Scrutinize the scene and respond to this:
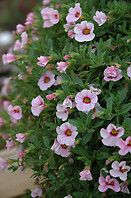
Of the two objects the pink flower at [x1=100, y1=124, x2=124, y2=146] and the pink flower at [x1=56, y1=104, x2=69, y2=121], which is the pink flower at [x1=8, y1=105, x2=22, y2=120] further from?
the pink flower at [x1=100, y1=124, x2=124, y2=146]

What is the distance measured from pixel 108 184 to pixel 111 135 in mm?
213

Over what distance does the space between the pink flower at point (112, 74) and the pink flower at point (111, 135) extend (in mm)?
219

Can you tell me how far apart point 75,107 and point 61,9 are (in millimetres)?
616

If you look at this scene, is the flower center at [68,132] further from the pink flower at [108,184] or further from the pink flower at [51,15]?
the pink flower at [51,15]

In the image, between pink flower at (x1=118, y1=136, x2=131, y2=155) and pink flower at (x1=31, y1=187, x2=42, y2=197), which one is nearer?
pink flower at (x1=118, y1=136, x2=131, y2=155)

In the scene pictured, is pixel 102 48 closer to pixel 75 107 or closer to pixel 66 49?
pixel 66 49

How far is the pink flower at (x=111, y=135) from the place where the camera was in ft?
3.16

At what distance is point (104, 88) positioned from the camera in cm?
116

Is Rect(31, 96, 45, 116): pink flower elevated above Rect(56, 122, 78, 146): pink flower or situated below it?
above

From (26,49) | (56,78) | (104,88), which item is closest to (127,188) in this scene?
(104,88)

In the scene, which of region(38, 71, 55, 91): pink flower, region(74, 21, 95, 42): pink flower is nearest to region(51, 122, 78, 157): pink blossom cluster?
region(38, 71, 55, 91): pink flower

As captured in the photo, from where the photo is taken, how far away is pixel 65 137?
3.48 feet

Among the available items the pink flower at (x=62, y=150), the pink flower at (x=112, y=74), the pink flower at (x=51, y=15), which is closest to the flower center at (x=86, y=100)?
the pink flower at (x=112, y=74)

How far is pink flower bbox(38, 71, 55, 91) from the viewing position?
1.24 m
